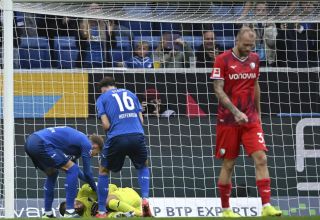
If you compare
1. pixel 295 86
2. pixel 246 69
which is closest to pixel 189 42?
pixel 295 86

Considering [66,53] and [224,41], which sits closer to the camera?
[66,53]

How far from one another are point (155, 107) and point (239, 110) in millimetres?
3866

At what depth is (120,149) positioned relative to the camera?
41.4 feet

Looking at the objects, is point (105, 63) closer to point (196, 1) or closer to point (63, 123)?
point (63, 123)

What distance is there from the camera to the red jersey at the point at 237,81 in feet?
35.7

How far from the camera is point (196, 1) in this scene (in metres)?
12.0

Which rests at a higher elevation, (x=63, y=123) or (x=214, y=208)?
(x=63, y=123)

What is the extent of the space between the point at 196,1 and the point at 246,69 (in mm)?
1339

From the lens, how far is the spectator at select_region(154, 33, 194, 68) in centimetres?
1470

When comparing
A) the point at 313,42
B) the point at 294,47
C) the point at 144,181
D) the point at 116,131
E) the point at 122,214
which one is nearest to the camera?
the point at 116,131

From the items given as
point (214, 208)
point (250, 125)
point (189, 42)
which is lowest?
point (214, 208)

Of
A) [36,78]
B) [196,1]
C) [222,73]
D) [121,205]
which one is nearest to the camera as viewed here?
[222,73]

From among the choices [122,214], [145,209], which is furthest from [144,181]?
[122,214]

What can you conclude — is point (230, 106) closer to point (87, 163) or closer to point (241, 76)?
point (241, 76)
